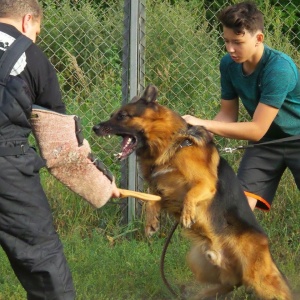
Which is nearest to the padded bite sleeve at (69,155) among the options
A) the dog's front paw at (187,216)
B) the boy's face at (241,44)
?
the dog's front paw at (187,216)

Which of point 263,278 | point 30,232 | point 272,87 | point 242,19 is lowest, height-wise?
point 30,232

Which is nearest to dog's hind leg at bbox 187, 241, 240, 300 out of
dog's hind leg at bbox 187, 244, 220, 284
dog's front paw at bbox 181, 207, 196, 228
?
dog's hind leg at bbox 187, 244, 220, 284

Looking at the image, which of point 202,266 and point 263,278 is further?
point 202,266

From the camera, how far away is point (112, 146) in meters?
6.60

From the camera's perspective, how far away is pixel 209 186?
4547mm

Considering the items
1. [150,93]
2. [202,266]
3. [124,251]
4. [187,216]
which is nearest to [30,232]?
[187,216]

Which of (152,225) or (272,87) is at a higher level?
(272,87)

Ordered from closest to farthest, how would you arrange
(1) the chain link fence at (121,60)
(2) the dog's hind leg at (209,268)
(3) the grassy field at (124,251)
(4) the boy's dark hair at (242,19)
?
(4) the boy's dark hair at (242,19) → (2) the dog's hind leg at (209,268) → (3) the grassy field at (124,251) → (1) the chain link fence at (121,60)

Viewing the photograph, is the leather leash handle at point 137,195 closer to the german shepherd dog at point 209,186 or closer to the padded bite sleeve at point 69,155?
the padded bite sleeve at point 69,155

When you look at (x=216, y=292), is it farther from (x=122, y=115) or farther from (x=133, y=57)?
(x=133, y=57)

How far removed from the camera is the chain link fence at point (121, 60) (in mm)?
6578

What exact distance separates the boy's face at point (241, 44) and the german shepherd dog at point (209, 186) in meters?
0.55

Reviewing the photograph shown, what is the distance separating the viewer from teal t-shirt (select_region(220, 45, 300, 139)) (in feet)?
15.2

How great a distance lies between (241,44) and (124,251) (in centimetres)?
207
